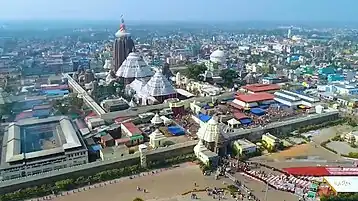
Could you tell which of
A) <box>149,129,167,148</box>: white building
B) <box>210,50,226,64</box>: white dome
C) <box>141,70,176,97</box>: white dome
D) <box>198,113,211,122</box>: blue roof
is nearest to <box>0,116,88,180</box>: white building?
<box>149,129,167,148</box>: white building

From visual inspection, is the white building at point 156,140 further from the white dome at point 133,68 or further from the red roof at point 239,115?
the white dome at point 133,68

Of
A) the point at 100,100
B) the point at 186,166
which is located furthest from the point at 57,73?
the point at 186,166

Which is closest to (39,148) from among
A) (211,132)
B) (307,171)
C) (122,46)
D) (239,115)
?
(211,132)

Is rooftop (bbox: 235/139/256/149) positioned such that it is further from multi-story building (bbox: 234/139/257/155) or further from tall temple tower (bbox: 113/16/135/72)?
tall temple tower (bbox: 113/16/135/72)

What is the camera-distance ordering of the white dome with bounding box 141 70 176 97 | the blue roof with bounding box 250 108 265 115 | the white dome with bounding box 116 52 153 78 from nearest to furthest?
the blue roof with bounding box 250 108 265 115 → the white dome with bounding box 141 70 176 97 → the white dome with bounding box 116 52 153 78

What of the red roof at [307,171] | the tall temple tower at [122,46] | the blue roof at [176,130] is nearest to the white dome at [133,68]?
the tall temple tower at [122,46]

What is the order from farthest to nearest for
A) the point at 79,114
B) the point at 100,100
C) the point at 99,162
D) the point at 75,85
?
the point at 75,85 < the point at 100,100 < the point at 79,114 < the point at 99,162

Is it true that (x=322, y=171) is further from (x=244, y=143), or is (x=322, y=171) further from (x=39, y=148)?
(x=39, y=148)

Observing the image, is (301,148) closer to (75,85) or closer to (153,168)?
(153,168)
